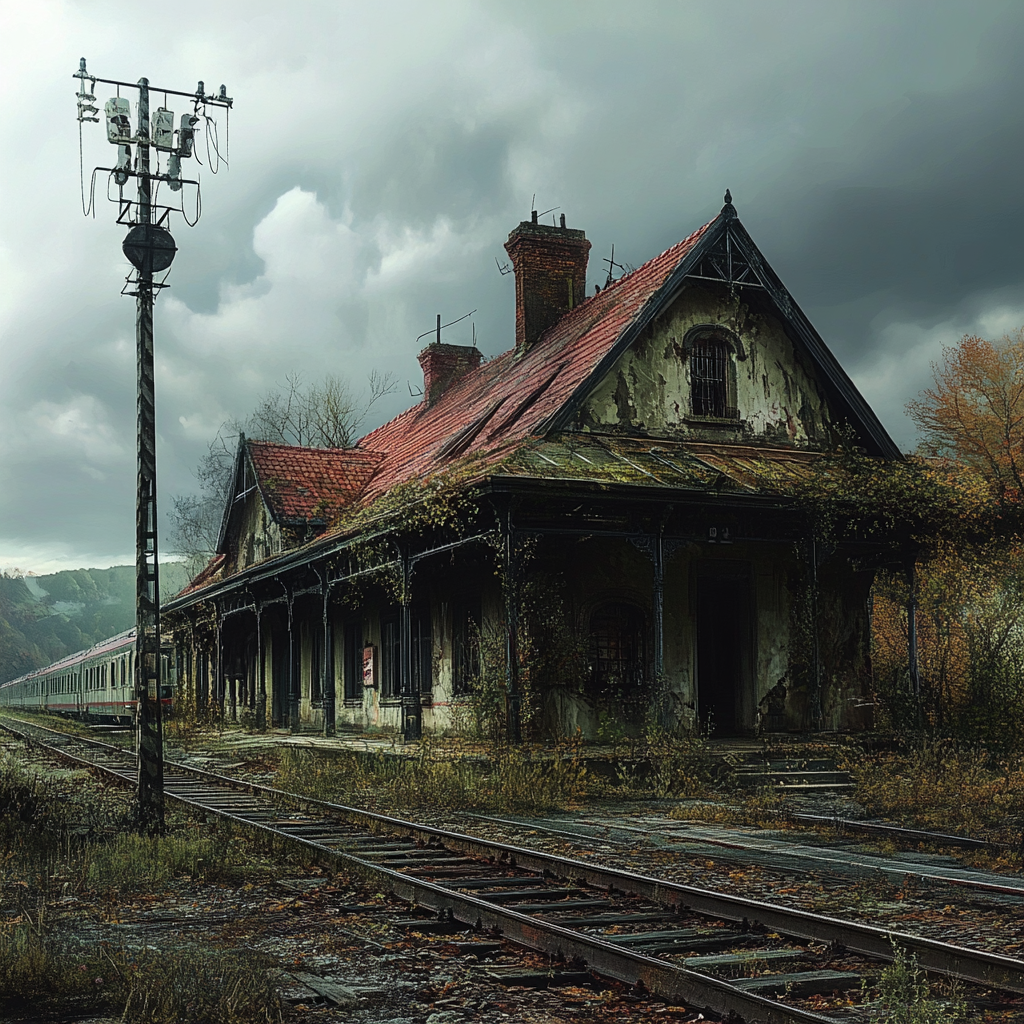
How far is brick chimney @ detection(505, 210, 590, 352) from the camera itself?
22828 millimetres

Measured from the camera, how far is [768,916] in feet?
21.0

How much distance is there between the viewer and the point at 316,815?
39.3 ft

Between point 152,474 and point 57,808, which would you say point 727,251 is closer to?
point 152,474

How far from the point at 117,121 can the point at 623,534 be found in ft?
26.4

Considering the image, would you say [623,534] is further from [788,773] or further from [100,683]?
[100,683]

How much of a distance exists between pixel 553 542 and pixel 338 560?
496 centimetres

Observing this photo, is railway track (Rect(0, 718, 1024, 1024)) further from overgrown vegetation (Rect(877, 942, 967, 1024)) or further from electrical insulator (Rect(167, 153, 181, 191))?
electrical insulator (Rect(167, 153, 181, 191))

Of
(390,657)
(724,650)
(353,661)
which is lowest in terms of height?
(353,661)

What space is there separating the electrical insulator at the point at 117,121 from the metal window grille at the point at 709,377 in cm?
1062

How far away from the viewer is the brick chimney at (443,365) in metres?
29.5

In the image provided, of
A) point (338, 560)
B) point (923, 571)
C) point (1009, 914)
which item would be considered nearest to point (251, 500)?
point (338, 560)

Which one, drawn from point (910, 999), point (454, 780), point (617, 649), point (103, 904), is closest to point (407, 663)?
point (617, 649)

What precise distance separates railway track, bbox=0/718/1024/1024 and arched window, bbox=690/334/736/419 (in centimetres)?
1077

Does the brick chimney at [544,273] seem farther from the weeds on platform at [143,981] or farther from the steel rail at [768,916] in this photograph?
the weeds on platform at [143,981]
